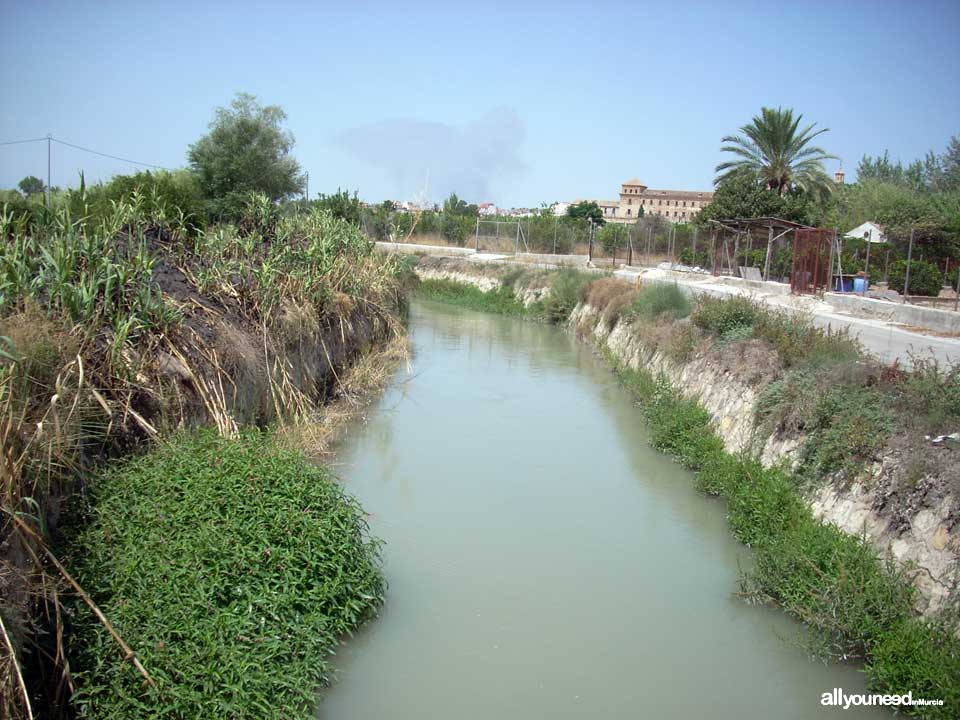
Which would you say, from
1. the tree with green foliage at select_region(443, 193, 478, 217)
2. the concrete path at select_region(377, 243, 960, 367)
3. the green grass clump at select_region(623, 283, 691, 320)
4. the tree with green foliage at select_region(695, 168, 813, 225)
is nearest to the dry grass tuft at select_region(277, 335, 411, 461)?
the green grass clump at select_region(623, 283, 691, 320)

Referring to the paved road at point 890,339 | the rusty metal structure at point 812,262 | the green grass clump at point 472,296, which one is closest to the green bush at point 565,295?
the green grass clump at point 472,296

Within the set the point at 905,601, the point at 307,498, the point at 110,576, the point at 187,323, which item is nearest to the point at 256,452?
the point at 307,498

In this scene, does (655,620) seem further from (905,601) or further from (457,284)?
(457,284)

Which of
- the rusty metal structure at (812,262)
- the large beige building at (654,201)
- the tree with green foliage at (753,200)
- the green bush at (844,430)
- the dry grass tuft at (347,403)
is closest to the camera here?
the green bush at (844,430)

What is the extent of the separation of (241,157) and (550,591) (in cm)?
2757

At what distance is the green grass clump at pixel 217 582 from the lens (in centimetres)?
464

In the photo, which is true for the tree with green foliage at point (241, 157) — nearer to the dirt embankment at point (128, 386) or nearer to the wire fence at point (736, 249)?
the wire fence at point (736, 249)

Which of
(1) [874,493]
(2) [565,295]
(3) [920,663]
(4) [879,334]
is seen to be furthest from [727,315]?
(2) [565,295]

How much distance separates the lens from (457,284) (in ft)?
120

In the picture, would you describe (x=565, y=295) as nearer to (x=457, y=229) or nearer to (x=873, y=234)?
(x=873, y=234)

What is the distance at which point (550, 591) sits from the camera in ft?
24.5

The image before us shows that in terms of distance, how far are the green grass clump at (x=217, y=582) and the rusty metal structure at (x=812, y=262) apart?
18.8 m

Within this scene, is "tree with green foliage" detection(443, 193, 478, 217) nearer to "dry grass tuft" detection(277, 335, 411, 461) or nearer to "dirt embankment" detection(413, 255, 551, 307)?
"dirt embankment" detection(413, 255, 551, 307)

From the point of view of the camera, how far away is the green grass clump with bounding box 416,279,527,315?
31.8 meters
